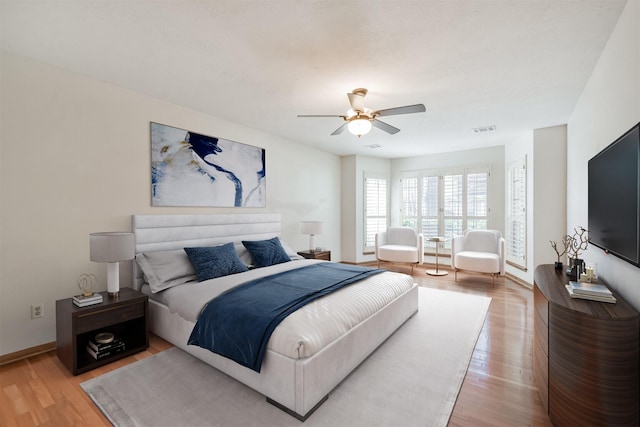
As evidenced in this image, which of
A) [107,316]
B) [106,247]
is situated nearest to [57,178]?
[106,247]

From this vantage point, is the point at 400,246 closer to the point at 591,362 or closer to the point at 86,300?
the point at 591,362

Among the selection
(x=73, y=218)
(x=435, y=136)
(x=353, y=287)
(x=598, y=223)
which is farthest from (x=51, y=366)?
(x=435, y=136)

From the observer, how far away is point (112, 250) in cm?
263

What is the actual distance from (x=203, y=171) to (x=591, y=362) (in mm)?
4084

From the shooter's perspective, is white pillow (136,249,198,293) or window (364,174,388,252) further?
window (364,174,388,252)

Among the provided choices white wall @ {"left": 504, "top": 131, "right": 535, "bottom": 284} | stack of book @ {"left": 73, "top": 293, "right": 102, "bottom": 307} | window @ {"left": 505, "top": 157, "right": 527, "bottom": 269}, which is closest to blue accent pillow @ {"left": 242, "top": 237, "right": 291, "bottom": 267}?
stack of book @ {"left": 73, "top": 293, "right": 102, "bottom": 307}

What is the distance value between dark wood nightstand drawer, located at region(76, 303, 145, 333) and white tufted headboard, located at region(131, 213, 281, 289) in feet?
1.99

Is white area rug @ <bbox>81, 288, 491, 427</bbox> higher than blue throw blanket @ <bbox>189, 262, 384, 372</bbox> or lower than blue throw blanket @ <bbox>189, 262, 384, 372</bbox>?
lower

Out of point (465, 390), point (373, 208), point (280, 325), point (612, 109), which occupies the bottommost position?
point (465, 390)

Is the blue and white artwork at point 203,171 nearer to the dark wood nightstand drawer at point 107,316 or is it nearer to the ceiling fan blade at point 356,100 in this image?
the dark wood nightstand drawer at point 107,316

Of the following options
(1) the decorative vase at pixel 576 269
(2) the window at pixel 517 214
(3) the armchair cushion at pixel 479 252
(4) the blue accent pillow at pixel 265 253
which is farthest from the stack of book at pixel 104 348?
(2) the window at pixel 517 214

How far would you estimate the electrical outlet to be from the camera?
2645 millimetres

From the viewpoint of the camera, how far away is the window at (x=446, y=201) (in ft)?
20.6

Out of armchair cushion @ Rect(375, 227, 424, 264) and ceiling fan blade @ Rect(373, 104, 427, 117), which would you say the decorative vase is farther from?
armchair cushion @ Rect(375, 227, 424, 264)
